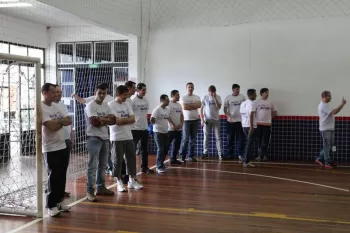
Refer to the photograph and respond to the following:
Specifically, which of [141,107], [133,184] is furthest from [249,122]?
[133,184]

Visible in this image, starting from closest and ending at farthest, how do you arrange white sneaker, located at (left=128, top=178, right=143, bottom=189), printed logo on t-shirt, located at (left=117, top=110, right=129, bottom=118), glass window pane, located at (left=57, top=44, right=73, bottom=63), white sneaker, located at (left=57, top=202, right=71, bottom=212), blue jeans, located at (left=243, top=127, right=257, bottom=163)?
white sneaker, located at (left=57, top=202, right=71, bottom=212) < printed logo on t-shirt, located at (left=117, top=110, right=129, bottom=118) < white sneaker, located at (left=128, top=178, right=143, bottom=189) < blue jeans, located at (left=243, top=127, right=257, bottom=163) < glass window pane, located at (left=57, top=44, right=73, bottom=63)

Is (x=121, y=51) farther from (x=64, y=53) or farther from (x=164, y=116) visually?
(x=164, y=116)

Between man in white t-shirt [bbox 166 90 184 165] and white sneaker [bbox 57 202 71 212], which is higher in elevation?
man in white t-shirt [bbox 166 90 184 165]

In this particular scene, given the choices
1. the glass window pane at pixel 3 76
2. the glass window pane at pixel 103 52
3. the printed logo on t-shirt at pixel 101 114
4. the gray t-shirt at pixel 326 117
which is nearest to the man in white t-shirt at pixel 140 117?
the printed logo on t-shirt at pixel 101 114

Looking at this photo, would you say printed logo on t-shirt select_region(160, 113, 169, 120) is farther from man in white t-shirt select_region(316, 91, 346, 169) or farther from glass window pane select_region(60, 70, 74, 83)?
glass window pane select_region(60, 70, 74, 83)

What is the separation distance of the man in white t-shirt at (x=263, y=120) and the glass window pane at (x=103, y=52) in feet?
13.7

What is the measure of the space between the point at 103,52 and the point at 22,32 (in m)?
2.09

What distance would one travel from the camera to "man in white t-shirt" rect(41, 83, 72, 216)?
4.51 meters

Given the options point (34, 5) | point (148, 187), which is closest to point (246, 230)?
point (148, 187)

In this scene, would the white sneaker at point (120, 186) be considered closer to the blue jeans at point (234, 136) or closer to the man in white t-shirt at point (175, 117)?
the man in white t-shirt at point (175, 117)

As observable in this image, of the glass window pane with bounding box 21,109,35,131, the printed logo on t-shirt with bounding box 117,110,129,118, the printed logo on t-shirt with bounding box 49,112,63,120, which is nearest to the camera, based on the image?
the printed logo on t-shirt with bounding box 49,112,63,120

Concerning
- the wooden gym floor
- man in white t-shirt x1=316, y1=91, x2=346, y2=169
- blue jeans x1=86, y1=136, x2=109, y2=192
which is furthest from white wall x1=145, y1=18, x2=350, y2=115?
blue jeans x1=86, y1=136, x2=109, y2=192

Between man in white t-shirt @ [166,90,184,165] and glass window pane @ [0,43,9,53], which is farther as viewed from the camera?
glass window pane @ [0,43,9,53]

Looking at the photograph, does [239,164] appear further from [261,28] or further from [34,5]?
[34,5]
